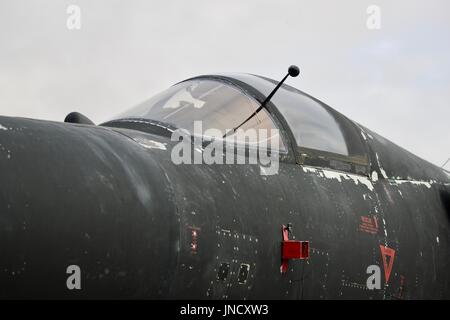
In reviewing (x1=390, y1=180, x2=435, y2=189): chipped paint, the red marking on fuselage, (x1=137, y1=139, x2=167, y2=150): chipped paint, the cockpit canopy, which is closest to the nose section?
(x1=137, y1=139, x2=167, y2=150): chipped paint

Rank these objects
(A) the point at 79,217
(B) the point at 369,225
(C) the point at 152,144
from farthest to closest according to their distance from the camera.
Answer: (B) the point at 369,225 → (C) the point at 152,144 → (A) the point at 79,217

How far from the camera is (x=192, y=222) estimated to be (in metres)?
4.76

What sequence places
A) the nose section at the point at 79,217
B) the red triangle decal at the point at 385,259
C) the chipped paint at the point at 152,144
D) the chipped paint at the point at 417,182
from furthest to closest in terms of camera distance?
the chipped paint at the point at 417,182 → the red triangle decal at the point at 385,259 → the chipped paint at the point at 152,144 → the nose section at the point at 79,217

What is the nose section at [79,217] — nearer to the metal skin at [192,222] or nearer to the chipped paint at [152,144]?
the metal skin at [192,222]

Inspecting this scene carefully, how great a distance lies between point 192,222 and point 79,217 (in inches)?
36.1

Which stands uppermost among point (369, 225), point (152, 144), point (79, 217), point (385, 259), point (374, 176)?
point (152, 144)

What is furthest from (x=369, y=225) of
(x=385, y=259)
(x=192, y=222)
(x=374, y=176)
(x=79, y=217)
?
(x=79, y=217)

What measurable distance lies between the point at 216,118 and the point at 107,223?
88.6 inches

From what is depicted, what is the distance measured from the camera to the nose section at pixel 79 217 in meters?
3.82

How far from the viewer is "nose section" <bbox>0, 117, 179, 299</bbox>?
12.5 feet

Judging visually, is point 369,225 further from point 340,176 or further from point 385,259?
point 340,176

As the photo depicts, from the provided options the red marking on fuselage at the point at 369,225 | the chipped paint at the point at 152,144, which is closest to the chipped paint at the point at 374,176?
the red marking on fuselage at the point at 369,225

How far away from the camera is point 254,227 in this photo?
5289 millimetres
